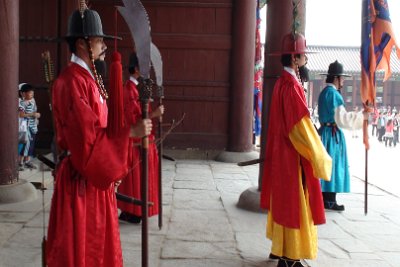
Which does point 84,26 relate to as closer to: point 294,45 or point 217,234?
point 294,45

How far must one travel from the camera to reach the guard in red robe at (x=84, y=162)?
208cm

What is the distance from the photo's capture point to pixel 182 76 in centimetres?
861

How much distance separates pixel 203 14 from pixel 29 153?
13.0 feet

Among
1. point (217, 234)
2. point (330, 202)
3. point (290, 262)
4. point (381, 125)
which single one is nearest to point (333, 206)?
point (330, 202)

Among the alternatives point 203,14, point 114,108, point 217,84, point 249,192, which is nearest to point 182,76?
point 217,84

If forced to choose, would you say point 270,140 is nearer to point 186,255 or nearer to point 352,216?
point 186,255

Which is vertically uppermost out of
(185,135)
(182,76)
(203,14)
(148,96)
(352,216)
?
(203,14)

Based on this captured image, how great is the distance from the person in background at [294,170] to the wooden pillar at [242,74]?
505 centimetres

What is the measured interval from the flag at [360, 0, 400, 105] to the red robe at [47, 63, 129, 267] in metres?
3.04

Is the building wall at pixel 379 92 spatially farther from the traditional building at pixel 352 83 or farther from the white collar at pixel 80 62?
the white collar at pixel 80 62

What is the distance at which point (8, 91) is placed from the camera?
4848 millimetres

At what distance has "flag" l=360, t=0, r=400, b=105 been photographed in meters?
4.32

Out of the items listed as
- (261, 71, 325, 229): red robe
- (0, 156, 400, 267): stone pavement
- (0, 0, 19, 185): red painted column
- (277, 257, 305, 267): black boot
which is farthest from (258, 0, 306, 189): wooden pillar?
(0, 0, 19, 185): red painted column

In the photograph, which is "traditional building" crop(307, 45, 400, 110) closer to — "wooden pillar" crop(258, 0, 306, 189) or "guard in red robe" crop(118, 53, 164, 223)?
"wooden pillar" crop(258, 0, 306, 189)
